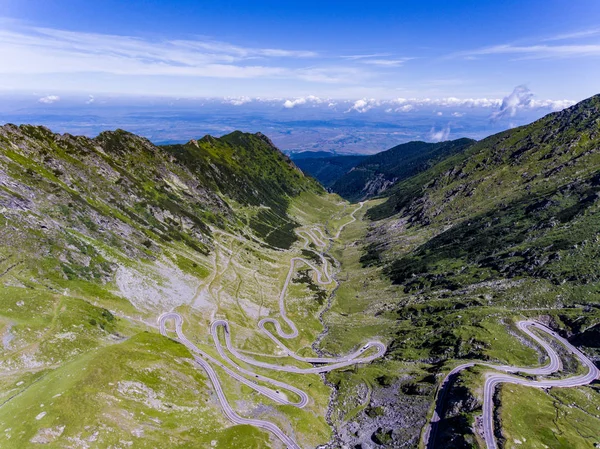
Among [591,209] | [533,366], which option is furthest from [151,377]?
[591,209]

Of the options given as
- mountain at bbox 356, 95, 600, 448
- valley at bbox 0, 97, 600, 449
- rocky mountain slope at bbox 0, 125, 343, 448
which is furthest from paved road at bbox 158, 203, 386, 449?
mountain at bbox 356, 95, 600, 448

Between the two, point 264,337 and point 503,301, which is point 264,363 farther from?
point 503,301

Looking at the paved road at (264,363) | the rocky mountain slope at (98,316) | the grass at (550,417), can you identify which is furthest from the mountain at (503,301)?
the rocky mountain slope at (98,316)

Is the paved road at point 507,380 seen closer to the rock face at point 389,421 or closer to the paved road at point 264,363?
the rock face at point 389,421

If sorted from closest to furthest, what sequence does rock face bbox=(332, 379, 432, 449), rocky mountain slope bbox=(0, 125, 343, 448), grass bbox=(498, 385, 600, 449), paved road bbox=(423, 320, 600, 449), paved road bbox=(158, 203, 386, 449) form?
rocky mountain slope bbox=(0, 125, 343, 448)
grass bbox=(498, 385, 600, 449)
paved road bbox=(423, 320, 600, 449)
rock face bbox=(332, 379, 432, 449)
paved road bbox=(158, 203, 386, 449)

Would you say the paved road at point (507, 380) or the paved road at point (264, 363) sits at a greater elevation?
the paved road at point (507, 380)

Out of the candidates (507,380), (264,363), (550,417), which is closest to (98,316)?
(264,363)

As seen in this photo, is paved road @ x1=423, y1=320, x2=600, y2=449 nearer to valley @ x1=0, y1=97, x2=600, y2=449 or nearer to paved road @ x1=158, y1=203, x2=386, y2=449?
valley @ x1=0, y1=97, x2=600, y2=449

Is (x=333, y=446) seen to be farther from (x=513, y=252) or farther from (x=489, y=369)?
(x=513, y=252)
